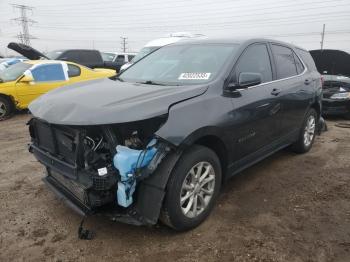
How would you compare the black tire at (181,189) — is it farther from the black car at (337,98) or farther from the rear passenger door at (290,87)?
the black car at (337,98)

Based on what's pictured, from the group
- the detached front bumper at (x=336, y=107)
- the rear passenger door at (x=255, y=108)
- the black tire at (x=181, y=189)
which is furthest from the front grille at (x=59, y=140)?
the detached front bumper at (x=336, y=107)

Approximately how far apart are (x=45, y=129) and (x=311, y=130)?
167 inches

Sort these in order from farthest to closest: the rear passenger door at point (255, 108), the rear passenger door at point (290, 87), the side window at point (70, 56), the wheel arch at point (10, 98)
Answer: the side window at point (70, 56) → the wheel arch at point (10, 98) → the rear passenger door at point (290, 87) → the rear passenger door at point (255, 108)

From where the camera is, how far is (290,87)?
4.90 meters

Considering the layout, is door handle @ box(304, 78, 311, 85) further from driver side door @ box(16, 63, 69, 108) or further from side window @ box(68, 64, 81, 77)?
side window @ box(68, 64, 81, 77)

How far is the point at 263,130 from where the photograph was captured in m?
4.30

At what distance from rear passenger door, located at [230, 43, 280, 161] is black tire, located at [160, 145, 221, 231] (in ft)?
1.46

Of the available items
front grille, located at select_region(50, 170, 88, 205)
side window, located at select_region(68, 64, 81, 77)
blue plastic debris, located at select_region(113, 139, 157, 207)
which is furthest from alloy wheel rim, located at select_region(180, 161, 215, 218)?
side window, located at select_region(68, 64, 81, 77)

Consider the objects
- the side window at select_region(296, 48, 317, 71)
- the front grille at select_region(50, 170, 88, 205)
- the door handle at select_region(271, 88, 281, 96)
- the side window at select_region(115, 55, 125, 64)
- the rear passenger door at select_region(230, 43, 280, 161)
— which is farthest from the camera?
the side window at select_region(115, 55, 125, 64)

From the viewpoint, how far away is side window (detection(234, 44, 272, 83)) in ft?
13.3

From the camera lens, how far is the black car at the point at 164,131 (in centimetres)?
301

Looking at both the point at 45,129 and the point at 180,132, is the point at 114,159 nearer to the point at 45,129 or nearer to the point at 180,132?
the point at 180,132

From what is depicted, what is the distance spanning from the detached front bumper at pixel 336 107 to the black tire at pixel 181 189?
6229mm

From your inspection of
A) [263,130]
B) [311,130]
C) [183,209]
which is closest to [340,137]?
[311,130]
